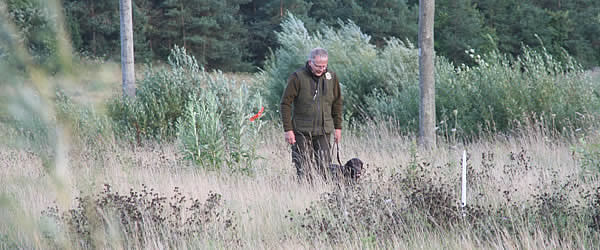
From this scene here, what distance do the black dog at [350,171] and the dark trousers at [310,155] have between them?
7.4 inches

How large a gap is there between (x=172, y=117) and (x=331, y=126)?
18.3 feet

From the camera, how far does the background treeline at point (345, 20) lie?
112ft

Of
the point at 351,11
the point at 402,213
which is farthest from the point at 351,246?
the point at 351,11

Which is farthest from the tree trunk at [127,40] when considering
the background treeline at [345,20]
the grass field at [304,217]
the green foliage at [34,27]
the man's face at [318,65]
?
the background treeline at [345,20]

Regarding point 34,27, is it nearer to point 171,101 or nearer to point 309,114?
point 309,114

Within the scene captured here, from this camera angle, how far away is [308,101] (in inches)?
260

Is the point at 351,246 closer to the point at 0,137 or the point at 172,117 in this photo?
the point at 0,137

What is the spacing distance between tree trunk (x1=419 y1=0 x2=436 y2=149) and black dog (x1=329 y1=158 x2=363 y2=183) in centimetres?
222

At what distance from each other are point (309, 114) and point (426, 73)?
7.16 ft

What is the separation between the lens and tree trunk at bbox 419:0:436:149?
7.71m

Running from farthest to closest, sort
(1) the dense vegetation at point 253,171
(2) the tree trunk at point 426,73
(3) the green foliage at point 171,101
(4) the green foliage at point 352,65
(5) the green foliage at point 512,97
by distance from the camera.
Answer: (4) the green foliage at point 352,65, (3) the green foliage at point 171,101, (5) the green foliage at point 512,97, (2) the tree trunk at point 426,73, (1) the dense vegetation at point 253,171

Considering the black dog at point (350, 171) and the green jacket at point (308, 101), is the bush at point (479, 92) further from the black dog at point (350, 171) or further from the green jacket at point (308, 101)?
the black dog at point (350, 171)

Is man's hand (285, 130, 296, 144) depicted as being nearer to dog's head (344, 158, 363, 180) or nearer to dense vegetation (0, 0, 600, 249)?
dense vegetation (0, 0, 600, 249)

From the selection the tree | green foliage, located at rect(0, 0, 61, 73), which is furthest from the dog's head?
the tree
